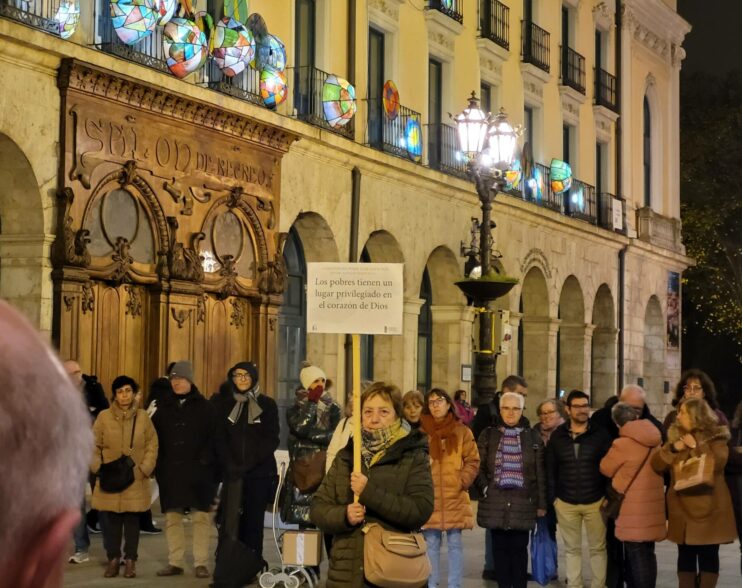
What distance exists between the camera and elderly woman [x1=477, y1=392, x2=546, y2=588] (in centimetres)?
1116

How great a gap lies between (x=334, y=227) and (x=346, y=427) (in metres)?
13.6

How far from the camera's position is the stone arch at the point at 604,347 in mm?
36562

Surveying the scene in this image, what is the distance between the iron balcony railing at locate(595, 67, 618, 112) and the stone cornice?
1649cm

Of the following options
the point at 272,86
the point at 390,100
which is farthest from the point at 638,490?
the point at 390,100

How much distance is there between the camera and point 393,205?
2541 cm

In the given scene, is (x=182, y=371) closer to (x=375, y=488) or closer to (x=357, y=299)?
(x=357, y=299)

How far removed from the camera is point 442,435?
11.7 m

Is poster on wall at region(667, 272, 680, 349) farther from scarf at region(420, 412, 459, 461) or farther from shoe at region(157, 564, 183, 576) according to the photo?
scarf at region(420, 412, 459, 461)

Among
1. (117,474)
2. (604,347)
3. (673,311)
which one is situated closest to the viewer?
(117,474)

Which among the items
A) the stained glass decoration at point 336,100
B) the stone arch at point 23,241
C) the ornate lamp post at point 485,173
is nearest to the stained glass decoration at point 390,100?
the stained glass decoration at point 336,100

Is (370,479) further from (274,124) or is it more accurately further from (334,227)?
(334,227)

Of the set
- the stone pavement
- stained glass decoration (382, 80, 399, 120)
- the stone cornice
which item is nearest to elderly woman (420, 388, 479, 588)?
the stone pavement

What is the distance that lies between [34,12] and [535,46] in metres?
18.0

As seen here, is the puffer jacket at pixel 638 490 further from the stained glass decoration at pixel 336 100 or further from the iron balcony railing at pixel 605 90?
the iron balcony railing at pixel 605 90
